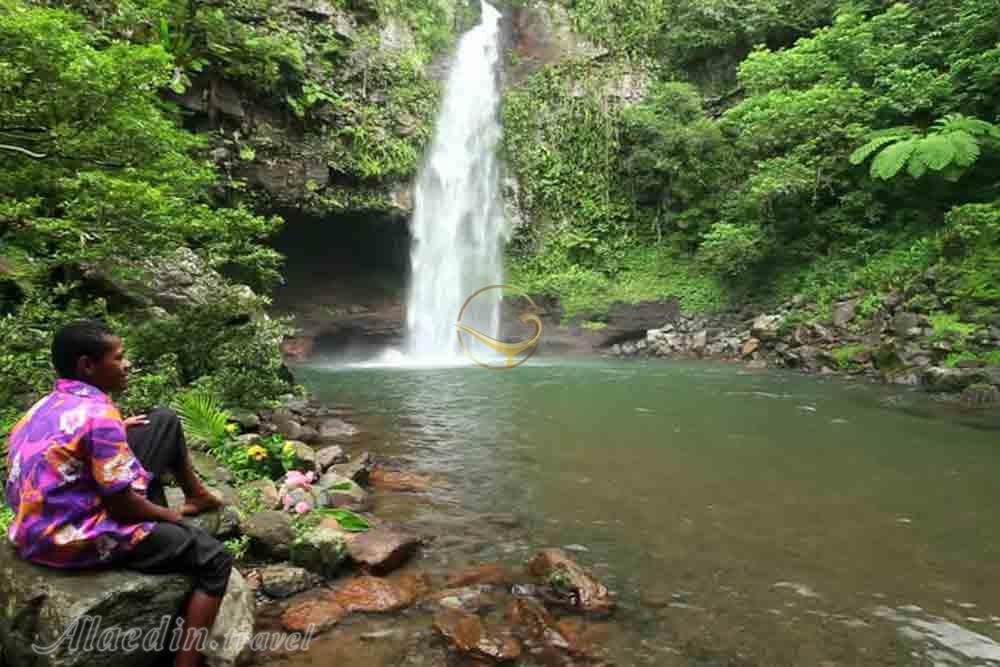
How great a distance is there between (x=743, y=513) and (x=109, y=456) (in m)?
4.51

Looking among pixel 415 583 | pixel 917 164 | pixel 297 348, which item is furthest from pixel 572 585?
pixel 297 348

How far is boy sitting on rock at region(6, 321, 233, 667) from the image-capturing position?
2.03 metres

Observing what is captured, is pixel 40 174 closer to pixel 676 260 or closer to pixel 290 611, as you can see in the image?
pixel 290 611

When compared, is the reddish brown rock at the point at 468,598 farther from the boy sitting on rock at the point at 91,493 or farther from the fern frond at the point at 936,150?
the fern frond at the point at 936,150

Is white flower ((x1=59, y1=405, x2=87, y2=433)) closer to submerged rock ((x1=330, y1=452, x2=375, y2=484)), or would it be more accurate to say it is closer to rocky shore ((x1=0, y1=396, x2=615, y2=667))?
rocky shore ((x1=0, y1=396, x2=615, y2=667))

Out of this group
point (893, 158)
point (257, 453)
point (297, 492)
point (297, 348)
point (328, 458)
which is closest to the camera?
point (297, 492)

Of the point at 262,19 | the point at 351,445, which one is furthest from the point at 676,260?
the point at 351,445

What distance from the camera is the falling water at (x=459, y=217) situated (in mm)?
20500

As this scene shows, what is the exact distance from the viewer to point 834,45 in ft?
55.8

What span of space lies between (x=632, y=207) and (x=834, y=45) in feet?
28.6

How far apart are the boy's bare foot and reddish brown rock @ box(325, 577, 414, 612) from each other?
866 millimetres

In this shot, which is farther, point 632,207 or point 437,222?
point 632,207

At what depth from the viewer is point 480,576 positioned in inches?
140

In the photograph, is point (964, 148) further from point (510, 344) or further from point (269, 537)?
point (269, 537)
